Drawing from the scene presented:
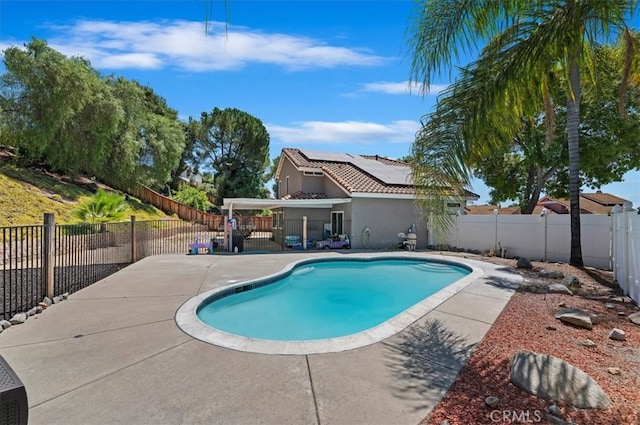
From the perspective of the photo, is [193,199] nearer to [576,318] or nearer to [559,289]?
[559,289]

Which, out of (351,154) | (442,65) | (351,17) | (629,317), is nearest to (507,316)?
(629,317)

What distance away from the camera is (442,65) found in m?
5.21

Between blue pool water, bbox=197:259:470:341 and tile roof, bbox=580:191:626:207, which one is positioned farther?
tile roof, bbox=580:191:626:207

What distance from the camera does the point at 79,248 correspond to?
36.6 ft

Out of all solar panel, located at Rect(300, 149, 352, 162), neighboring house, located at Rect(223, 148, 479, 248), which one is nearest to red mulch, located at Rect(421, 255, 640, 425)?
neighboring house, located at Rect(223, 148, 479, 248)

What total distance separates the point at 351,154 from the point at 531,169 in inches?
522

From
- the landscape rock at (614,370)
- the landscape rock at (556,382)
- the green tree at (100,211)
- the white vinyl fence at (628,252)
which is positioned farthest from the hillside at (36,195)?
the white vinyl fence at (628,252)

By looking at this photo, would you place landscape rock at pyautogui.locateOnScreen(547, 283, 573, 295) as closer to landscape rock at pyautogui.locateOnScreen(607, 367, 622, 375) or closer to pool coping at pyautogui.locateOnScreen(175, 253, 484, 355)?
pool coping at pyautogui.locateOnScreen(175, 253, 484, 355)

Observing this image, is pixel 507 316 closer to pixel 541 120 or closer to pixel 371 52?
pixel 371 52

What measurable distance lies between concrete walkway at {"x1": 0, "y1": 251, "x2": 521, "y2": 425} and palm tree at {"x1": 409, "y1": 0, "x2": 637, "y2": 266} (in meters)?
2.49

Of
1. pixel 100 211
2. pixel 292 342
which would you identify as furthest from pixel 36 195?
pixel 292 342

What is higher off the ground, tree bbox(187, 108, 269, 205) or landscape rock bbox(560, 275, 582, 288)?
tree bbox(187, 108, 269, 205)

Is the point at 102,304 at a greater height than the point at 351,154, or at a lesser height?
lesser

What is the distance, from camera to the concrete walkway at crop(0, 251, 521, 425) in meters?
3.43
